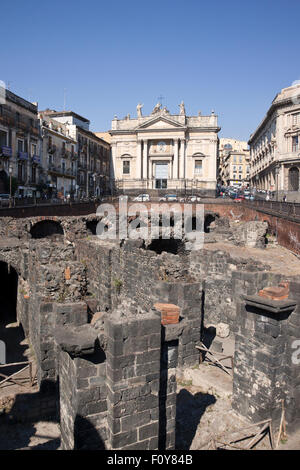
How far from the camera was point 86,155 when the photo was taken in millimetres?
53406

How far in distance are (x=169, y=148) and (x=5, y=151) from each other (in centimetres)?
2373

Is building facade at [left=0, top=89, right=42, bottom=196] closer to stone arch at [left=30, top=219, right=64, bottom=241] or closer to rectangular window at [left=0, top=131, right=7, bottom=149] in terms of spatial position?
rectangular window at [left=0, top=131, right=7, bottom=149]

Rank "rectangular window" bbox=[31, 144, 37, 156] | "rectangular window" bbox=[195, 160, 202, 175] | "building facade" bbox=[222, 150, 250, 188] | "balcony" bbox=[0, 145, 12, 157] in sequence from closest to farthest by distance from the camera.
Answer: "balcony" bbox=[0, 145, 12, 157]
"rectangular window" bbox=[31, 144, 37, 156]
"rectangular window" bbox=[195, 160, 202, 175]
"building facade" bbox=[222, 150, 250, 188]

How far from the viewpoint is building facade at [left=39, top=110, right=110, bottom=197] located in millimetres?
50719

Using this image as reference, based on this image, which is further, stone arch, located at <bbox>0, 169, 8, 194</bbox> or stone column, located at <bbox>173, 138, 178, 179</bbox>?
stone column, located at <bbox>173, 138, 178, 179</bbox>

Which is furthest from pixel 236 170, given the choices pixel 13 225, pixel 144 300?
pixel 144 300

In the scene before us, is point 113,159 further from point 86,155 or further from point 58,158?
point 58,158

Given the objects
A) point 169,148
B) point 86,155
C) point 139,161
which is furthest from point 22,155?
point 169,148

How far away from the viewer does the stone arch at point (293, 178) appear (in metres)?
41.5

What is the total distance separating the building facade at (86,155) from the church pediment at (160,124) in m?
8.30

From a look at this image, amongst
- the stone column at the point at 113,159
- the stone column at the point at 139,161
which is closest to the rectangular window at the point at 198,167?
the stone column at the point at 139,161

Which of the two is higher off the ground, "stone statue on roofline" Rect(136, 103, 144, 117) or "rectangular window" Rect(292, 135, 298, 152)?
"stone statue on roofline" Rect(136, 103, 144, 117)

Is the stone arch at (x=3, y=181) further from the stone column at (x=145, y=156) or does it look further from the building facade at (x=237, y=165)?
the building facade at (x=237, y=165)

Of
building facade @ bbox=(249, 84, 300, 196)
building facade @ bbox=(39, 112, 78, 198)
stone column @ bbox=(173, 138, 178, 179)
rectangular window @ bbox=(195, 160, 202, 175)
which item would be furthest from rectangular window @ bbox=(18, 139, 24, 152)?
building facade @ bbox=(249, 84, 300, 196)
